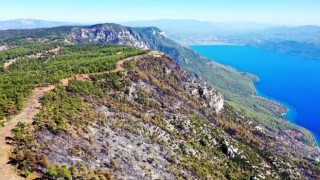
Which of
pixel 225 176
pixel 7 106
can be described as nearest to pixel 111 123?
pixel 7 106

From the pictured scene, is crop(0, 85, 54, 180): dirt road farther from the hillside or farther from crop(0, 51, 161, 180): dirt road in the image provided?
the hillside

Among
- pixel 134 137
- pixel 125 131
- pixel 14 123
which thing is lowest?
pixel 134 137

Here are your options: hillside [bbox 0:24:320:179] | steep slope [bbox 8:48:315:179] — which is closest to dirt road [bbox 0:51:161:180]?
hillside [bbox 0:24:320:179]

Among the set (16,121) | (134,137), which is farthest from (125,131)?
(16,121)

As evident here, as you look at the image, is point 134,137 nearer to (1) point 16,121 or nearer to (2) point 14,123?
(1) point 16,121

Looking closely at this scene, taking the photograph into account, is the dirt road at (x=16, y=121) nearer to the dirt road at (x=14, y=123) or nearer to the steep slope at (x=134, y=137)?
the dirt road at (x=14, y=123)

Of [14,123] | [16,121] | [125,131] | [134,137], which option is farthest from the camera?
[125,131]

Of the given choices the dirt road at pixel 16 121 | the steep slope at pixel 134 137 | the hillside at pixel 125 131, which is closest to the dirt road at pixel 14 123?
the dirt road at pixel 16 121

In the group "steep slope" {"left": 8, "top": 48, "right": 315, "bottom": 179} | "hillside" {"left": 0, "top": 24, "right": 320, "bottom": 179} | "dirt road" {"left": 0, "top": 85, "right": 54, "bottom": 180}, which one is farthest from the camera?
"hillside" {"left": 0, "top": 24, "right": 320, "bottom": 179}

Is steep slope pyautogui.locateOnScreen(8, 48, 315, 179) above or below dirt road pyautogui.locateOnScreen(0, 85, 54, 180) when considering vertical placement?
below

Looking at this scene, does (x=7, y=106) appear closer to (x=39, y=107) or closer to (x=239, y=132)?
(x=39, y=107)

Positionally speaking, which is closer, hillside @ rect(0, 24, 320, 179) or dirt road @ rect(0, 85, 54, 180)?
Answer: dirt road @ rect(0, 85, 54, 180)
